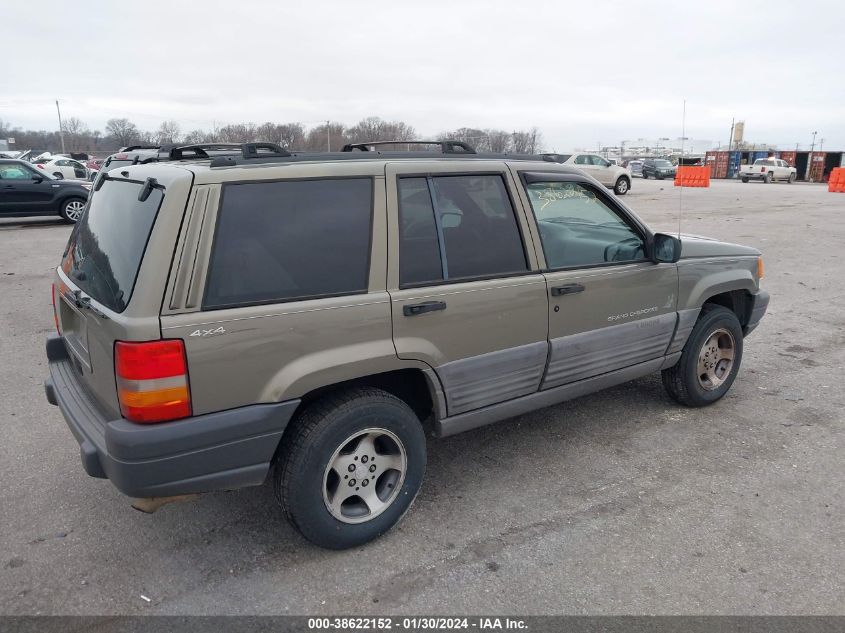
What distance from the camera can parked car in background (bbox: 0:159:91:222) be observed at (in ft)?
49.6

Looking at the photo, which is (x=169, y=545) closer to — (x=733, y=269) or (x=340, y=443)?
(x=340, y=443)

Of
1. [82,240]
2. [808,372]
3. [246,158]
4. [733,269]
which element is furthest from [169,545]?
[808,372]

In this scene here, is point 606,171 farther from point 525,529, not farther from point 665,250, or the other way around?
point 525,529

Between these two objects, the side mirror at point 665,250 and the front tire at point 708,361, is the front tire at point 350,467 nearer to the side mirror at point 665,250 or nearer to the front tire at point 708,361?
the side mirror at point 665,250

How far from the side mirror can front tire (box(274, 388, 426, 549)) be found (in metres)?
1.99

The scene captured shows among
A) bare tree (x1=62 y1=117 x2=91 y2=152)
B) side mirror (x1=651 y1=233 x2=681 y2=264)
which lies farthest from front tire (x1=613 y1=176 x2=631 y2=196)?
bare tree (x1=62 y1=117 x2=91 y2=152)

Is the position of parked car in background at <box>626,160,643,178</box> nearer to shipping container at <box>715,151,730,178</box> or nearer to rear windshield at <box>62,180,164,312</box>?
shipping container at <box>715,151,730,178</box>

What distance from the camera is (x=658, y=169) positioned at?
45.3 metres

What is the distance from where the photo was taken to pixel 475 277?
10.9ft

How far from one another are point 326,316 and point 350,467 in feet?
2.45

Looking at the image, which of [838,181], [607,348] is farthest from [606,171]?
[607,348]

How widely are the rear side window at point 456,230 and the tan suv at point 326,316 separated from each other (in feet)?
0.03

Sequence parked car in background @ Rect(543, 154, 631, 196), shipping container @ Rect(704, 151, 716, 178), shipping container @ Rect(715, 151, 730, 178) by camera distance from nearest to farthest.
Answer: parked car in background @ Rect(543, 154, 631, 196)
shipping container @ Rect(715, 151, 730, 178)
shipping container @ Rect(704, 151, 716, 178)

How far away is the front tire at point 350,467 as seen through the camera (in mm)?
2836
